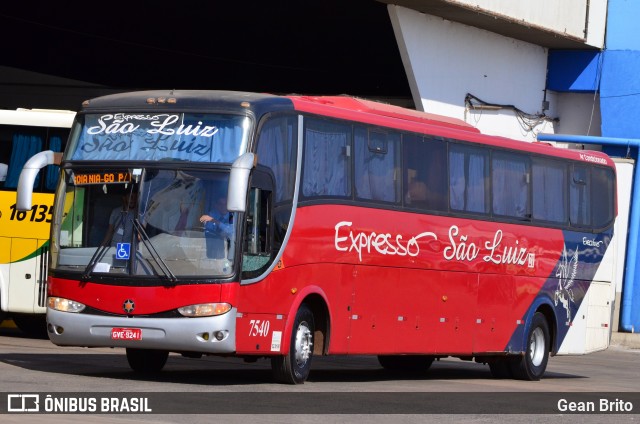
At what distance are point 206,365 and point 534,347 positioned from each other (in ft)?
16.3

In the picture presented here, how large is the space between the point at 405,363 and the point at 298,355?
522 centimetres

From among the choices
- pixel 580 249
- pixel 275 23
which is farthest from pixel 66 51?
pixel 580 249

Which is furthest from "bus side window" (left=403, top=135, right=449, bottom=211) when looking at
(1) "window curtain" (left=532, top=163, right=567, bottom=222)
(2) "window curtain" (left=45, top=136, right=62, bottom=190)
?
(2) "window curtain" (left=45, top=136, right=62, bottom=190)

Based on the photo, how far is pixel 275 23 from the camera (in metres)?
34.6

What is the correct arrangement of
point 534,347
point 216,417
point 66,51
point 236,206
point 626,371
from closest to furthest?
point 216,417 → point 236,206 → point 534,347 → point 626,371 → point 66,51

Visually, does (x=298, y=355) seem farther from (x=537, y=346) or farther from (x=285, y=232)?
(x=537, y=346)

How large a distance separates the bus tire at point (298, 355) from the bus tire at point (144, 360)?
157 cm

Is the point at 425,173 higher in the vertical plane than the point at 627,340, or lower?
higher

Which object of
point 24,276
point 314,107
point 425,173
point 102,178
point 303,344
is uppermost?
point 314,107

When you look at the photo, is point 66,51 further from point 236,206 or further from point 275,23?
point 236,206

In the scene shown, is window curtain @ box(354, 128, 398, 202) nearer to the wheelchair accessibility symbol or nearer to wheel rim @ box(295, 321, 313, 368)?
wheel rim @ box(295, 321, 313, 368)

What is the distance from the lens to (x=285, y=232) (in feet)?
51.4

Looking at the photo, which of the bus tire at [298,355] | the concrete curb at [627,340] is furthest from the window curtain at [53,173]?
the concrete curb at [627,340]

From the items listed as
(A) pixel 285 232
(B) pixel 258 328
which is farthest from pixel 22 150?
(B) pixel 258 328
